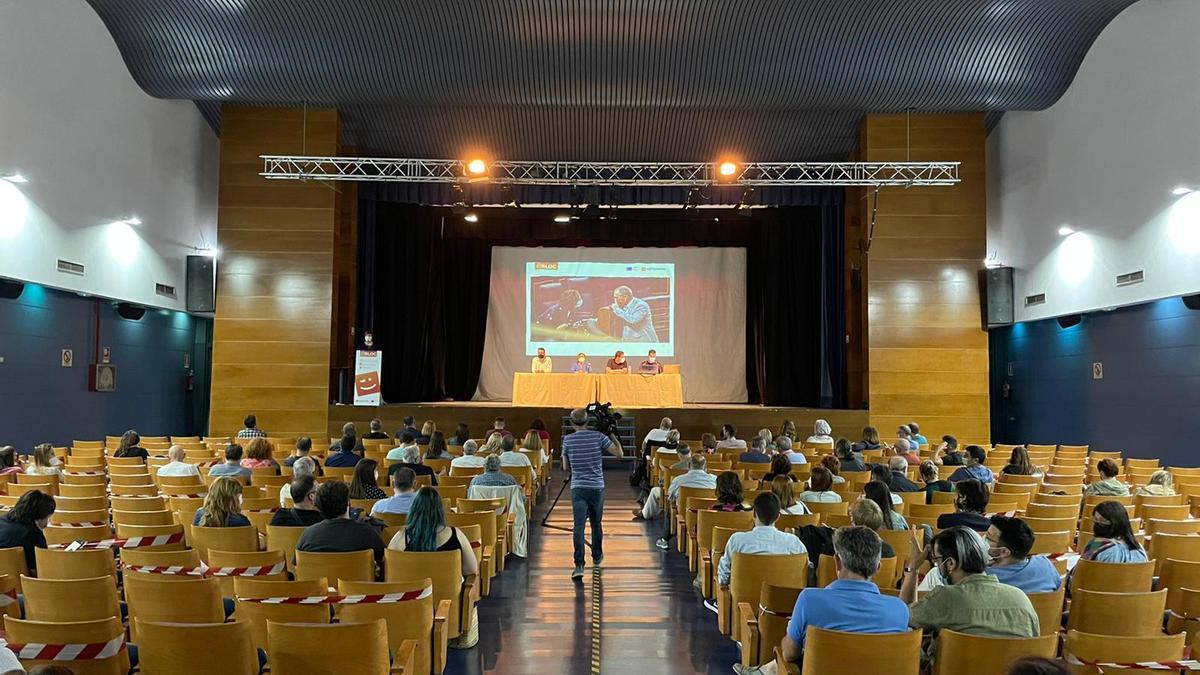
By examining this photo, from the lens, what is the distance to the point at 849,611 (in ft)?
10.8

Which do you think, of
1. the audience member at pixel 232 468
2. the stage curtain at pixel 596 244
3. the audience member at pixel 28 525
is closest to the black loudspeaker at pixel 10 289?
the audience member at pixel 232 468

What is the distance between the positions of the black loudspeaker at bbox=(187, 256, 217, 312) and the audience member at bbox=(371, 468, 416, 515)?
12.4 metres

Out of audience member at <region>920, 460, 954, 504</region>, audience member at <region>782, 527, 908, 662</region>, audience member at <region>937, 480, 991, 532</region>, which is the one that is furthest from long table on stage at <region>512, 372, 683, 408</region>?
audience member at <region>782, 527, 908, 662</region>

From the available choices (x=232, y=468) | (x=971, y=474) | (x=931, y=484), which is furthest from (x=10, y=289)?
(x=971, y=474)

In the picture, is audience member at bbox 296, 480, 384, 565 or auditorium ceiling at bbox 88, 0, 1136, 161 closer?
audience member at bbox 296, 480, 384, 565

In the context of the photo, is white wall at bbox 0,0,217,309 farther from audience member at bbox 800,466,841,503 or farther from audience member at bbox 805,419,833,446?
audience member at bbox 805,419,833,446

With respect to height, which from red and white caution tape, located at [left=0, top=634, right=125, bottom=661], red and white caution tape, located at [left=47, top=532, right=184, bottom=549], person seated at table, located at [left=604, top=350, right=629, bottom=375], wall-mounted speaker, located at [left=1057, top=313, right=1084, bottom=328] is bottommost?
red and white caution tape, located at [left=0, top=634, right=125, bottom=661]

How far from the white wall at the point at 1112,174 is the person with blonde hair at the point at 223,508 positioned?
39.9 ft

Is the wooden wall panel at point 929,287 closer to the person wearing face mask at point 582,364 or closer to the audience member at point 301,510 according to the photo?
the person wearing face mask at point 582,364

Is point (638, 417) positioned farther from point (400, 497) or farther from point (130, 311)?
point (400, 497)

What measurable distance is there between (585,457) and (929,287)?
469 inches

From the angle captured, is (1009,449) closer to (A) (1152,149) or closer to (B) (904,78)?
(A) (1152,149)

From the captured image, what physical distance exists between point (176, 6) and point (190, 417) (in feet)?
28.2

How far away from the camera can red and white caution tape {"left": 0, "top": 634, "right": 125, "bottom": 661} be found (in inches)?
124
